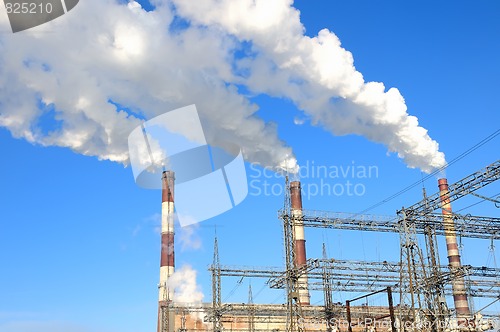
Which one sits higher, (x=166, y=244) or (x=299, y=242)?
(x=166, y=244)

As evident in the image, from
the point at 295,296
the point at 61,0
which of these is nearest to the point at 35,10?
the point at 61,0

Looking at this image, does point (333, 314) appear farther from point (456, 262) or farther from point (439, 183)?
point (439, 183)

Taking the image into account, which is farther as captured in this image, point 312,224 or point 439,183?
point 439,183

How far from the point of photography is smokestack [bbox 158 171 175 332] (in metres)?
61.0

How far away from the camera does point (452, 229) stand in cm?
4019

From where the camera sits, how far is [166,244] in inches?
2469

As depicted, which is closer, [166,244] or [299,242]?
[299,242]

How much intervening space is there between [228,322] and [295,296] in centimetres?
2470

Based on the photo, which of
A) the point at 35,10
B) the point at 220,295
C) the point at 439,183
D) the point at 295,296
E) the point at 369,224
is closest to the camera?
the point at 35,10

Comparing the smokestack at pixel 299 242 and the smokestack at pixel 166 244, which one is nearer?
the smokestack at pixel 299 242

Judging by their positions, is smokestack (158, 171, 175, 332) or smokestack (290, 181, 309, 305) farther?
smokestack (158, 171, 175, 332)

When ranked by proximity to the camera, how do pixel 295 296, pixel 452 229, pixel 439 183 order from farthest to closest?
pixel 439 183 < pixel 452 229 < pixel 295 296

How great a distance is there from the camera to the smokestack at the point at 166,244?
200 feet

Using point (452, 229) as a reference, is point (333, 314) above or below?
below
